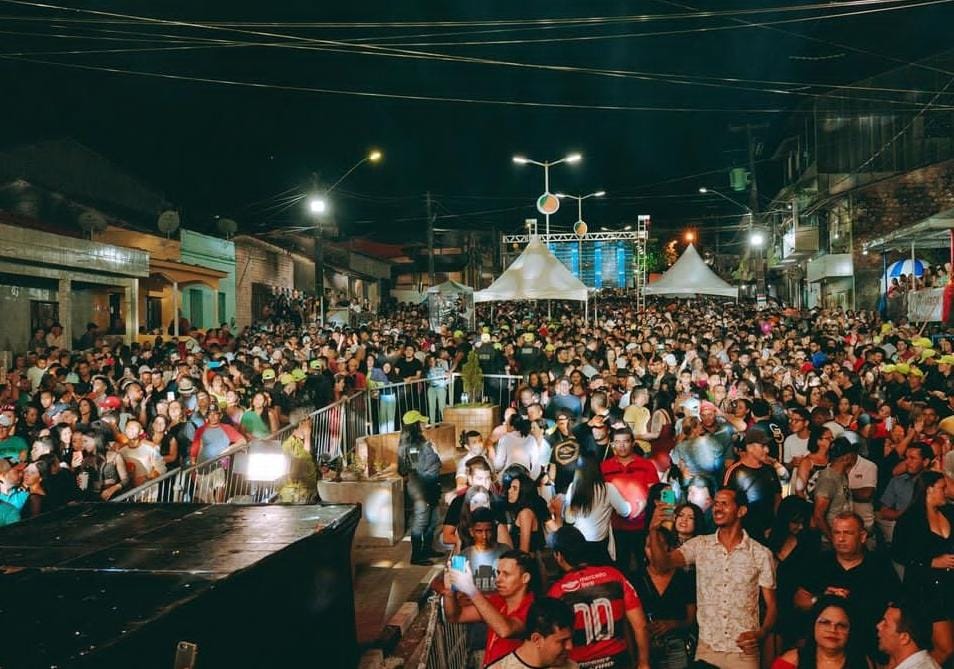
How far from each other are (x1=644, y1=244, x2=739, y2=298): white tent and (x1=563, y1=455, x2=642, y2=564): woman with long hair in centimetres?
1794

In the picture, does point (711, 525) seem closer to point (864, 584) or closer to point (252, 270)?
point (864, 584)

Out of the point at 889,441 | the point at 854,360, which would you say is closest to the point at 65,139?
the point at 854,360

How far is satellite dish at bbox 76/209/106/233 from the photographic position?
22.6m

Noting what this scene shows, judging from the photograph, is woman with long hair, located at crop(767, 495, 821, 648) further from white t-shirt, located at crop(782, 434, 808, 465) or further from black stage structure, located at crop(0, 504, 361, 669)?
black stage structure, located at crop(0, 504, 361, 669)

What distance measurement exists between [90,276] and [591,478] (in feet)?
58.0

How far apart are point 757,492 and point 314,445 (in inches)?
251

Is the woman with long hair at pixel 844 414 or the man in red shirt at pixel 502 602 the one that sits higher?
the woman with long hair at pixel 844 414

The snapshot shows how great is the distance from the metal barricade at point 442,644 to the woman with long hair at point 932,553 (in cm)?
266

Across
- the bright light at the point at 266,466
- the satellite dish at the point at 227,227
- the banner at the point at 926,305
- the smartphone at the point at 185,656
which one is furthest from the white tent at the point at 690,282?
the smartphone at the point at 185,656

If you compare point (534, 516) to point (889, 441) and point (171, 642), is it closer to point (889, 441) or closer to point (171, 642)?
point (171, 642)

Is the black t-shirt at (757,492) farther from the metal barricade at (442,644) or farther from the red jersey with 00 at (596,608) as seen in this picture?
the metal barricade at (442,644)

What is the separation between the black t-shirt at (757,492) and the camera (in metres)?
6.02

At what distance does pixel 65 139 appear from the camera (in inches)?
1026

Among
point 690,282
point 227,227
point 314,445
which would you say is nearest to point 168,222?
point 227,227
